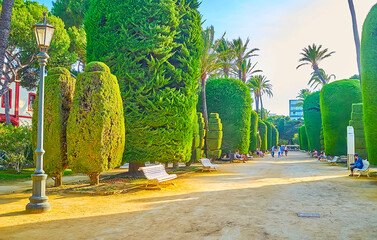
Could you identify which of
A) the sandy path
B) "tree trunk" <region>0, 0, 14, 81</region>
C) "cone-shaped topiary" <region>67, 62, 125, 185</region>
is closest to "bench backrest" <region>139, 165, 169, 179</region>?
the sandy path

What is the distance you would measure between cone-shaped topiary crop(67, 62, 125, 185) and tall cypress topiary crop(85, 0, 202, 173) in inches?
106

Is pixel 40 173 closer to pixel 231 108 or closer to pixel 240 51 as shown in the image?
pixel 231 108

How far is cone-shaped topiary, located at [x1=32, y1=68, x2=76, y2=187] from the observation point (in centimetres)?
1090

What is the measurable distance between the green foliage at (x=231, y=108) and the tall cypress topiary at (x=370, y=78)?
50.4ft

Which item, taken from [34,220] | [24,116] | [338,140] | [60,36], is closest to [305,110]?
[338,140]

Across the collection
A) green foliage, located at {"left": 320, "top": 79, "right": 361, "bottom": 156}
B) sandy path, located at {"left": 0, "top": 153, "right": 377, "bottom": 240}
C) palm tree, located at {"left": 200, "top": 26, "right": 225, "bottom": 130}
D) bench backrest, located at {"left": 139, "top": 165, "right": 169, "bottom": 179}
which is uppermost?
palm tree, located at {"left": 200, "top": 26, "right": 225, "bottom": 130}

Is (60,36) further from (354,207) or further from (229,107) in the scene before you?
(354,207)

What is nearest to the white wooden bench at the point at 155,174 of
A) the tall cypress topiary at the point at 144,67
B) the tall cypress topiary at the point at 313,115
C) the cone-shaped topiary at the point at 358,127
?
the tall cypress topiary at the point at 144,67

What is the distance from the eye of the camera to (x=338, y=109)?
2622 centimetres

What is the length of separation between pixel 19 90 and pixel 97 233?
2981 centimetres

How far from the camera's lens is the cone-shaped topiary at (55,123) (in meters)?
10.9

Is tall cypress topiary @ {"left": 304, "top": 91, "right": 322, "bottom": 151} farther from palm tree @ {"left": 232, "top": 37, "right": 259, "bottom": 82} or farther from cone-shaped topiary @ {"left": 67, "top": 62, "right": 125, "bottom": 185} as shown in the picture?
cone-shaped topiary @ {"left": 67, "top": 62, "right": 125, "bottom": 185}

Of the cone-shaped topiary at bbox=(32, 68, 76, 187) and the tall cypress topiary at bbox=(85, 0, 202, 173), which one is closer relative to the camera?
the cone-shaped topiary at bbox=(32, 68, 76, 187)

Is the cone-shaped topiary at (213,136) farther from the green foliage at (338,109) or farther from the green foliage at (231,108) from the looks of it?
the green foliage at (338,109)
